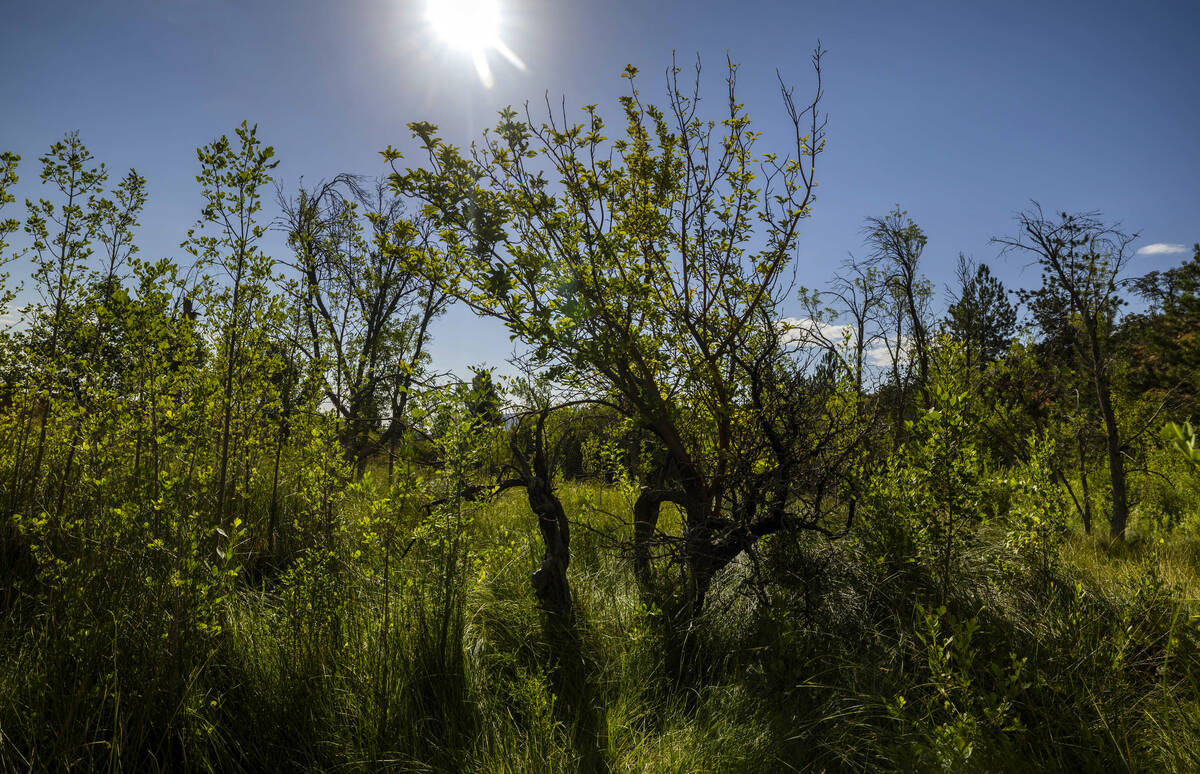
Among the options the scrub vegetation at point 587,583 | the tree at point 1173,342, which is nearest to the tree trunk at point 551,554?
the scrub vegetation at point 587,583

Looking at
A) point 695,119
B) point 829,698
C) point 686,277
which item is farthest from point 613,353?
point 829,698

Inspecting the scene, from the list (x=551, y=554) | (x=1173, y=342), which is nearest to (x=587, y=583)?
(x=551, y=554)

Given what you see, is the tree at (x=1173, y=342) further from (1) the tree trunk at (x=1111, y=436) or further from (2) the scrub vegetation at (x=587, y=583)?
(2) the scrub vegetation at (x=587, y=583)

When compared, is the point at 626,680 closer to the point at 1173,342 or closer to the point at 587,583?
the point at 587,583

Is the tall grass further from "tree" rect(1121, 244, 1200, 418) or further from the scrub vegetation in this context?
"tree" rect(1121, 244, 1200, 418)

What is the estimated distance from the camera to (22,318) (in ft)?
15.5

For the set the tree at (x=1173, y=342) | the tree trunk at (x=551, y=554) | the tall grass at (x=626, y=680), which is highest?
the tree at (x=1173, y=342)

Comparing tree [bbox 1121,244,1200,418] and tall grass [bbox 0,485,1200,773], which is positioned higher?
tree [bbox 1121,244,1200,418]

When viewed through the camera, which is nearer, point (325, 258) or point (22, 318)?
point (22, 318)

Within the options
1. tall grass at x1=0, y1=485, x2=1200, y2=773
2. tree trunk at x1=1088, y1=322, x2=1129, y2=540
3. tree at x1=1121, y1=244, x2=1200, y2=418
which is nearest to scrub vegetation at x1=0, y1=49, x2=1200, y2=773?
tall grass at x1=0, y1=485, x2=1200, y2=773

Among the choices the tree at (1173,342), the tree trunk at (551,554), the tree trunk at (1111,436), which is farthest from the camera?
Answer: the tree at (1173,342)

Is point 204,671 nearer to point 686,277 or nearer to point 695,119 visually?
point 686,277

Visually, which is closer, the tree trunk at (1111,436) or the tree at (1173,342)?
the tree trunk at (1111,436)

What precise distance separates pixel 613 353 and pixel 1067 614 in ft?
10.2
